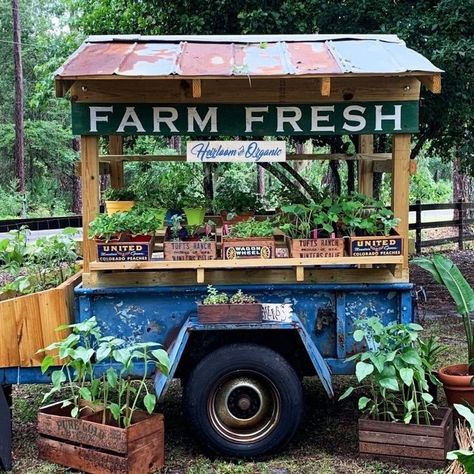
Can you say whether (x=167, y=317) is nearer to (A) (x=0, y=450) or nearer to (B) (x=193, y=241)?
(B) (x=193, y=241)

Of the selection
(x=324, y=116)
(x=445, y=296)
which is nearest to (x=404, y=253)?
(x=324, y=116)

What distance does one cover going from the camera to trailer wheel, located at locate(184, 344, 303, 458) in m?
3.79

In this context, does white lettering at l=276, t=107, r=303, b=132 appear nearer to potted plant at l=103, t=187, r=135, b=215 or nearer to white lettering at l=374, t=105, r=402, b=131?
white lettering at l=374, t=105, r=402, b=131

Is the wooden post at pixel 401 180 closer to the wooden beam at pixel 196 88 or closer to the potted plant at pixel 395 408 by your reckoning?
the potted plant at pixel 395 408

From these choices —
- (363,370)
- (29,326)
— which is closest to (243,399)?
(363,370)

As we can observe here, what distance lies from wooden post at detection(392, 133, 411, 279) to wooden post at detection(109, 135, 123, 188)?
2.49 m

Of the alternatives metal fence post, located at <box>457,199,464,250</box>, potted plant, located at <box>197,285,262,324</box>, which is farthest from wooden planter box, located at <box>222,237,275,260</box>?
metal fence post, located at <box>457,199,464,250</box>

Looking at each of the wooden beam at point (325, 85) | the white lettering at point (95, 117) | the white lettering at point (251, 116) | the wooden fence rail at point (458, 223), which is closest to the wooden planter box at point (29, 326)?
the white lettering at point (95, 117)

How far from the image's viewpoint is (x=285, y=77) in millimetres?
3881

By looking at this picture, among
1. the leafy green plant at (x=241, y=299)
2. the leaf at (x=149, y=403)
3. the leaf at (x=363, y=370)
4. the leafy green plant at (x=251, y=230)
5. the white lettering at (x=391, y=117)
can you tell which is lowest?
the leaf at (x=149, y=403)

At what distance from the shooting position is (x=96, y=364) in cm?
402

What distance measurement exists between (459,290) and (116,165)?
3.07 meters

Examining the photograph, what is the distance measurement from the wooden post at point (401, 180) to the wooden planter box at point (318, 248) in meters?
0.42

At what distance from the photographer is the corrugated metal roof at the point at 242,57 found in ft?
12.7
